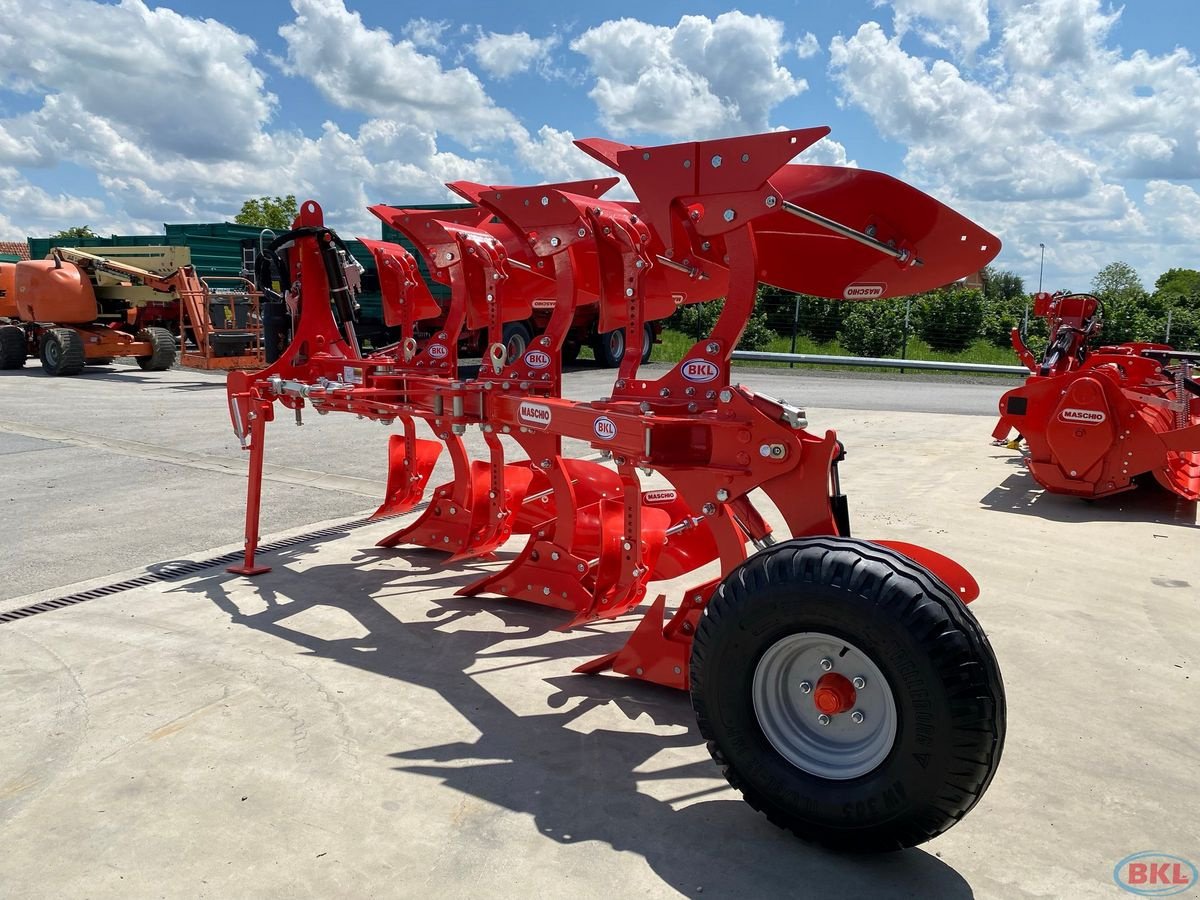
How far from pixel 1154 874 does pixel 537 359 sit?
3376mm

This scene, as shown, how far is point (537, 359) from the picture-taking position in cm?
Answer: 479

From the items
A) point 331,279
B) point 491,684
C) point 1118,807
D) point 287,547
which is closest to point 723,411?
point 491,684

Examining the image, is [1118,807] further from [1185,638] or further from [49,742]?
[49,742]

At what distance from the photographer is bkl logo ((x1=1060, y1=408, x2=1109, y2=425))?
7.15 meters

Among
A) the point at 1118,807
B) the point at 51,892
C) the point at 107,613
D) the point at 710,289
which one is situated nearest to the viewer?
the point at 51,892

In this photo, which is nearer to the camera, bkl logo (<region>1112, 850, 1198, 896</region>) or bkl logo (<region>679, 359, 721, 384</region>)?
bkl logo (<region>1112, 850, 1198, 896</region>)

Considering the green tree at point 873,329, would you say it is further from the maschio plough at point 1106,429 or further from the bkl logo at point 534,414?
the bkl logo at point 534,414

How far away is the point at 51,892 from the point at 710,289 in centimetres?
349

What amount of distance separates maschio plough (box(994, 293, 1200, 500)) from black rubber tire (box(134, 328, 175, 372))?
16.4 m

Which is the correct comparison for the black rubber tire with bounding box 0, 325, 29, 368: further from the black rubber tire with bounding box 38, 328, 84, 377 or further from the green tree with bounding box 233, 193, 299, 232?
the green tree with bounding box 233, 193, 299, 232

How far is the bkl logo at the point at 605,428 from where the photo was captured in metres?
3.69

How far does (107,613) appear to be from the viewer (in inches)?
187

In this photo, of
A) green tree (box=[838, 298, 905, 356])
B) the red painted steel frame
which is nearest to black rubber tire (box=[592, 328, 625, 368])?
green tree (box=[838, 298, 905, 356])

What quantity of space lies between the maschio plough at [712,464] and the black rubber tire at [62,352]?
1394cm
